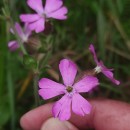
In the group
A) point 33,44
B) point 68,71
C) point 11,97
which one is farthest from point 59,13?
point 11,97

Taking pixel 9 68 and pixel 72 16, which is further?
pixel 72 16

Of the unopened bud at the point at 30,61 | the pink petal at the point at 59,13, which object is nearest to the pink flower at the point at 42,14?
the pink petal at the point at 59,13

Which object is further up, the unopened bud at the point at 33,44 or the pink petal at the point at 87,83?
the unopened bud at the point at 33,44

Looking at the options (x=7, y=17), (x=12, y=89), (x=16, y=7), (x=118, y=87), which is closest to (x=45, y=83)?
(x=7, y=17)

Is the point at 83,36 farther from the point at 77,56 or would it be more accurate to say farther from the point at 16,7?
the point at 16,7

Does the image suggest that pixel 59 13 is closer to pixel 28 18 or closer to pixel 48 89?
pixel 28 18

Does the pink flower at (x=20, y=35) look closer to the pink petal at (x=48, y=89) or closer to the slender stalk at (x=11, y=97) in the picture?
the slender stalk at (x=11, y=97)
